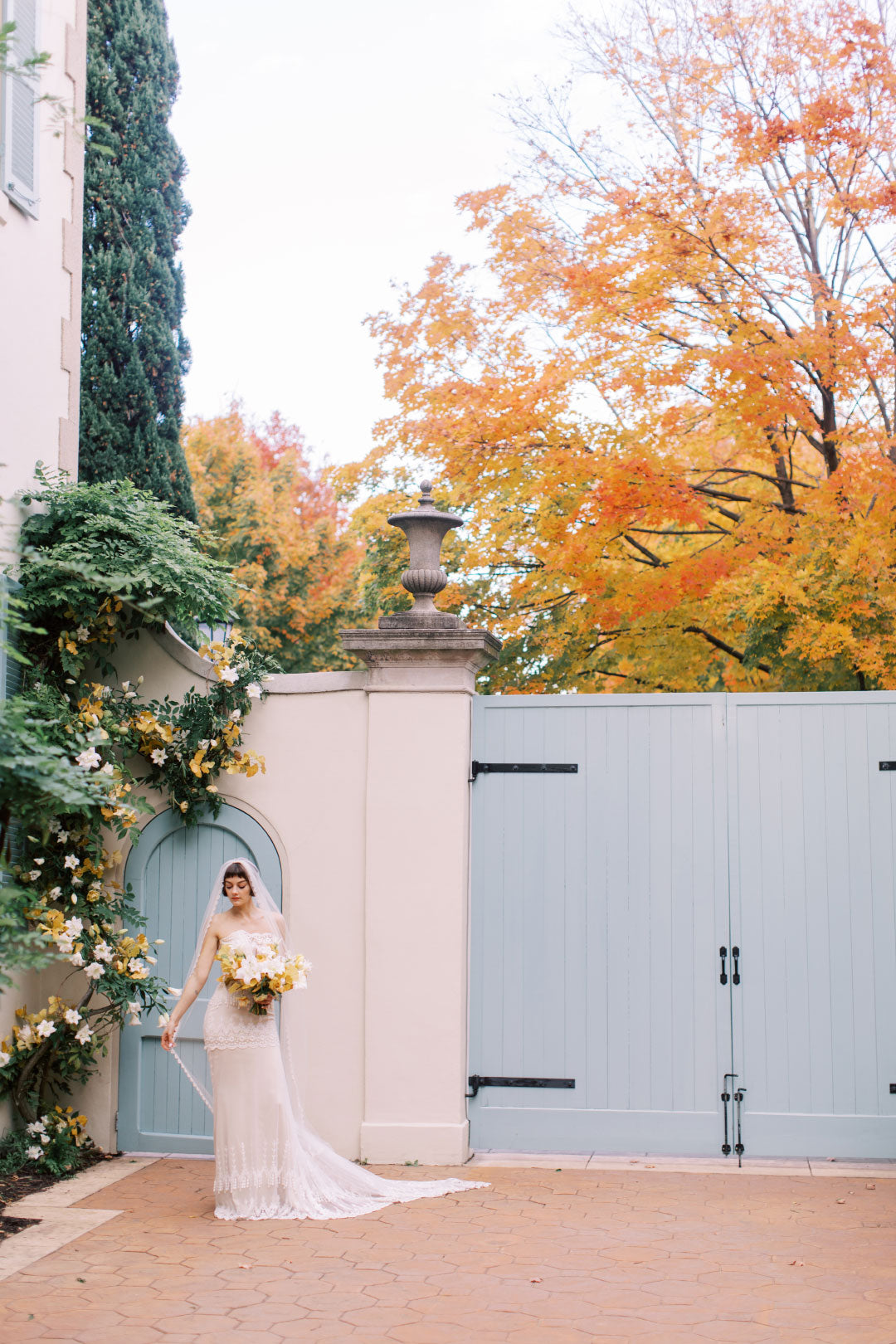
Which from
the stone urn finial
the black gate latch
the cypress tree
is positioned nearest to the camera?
the black gate latch

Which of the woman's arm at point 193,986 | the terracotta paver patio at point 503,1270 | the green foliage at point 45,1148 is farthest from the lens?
the green foliage at point 45,1148

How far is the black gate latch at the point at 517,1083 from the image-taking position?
22.5 ft

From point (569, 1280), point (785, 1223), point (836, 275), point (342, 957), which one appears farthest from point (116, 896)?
point (836, 275)

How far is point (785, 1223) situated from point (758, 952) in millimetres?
1509

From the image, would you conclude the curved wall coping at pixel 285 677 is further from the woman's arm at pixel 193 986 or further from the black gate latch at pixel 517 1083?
the black gate latch at pixel 517 1083

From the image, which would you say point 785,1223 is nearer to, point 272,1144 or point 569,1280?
point 569,1280

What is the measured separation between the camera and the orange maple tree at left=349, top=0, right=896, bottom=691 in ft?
32.9

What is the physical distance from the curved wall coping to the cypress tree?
609 cm

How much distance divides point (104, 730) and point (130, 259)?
8331 mm

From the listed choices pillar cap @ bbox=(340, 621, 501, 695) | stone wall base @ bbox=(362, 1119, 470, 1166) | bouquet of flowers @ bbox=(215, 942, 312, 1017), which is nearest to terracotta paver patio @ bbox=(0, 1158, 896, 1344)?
stone wall base @ bbox=(362, 1119, 470, 1166)

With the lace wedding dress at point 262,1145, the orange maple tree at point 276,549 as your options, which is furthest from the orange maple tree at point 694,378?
the orange maple tree at point 276,549

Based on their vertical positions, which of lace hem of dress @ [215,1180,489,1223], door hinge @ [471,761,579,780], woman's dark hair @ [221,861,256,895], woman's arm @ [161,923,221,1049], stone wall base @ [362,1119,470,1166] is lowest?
lace hem of dress @ [215,1180,489,1223]

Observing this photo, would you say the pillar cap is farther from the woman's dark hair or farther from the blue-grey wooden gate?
the woman's dark hair

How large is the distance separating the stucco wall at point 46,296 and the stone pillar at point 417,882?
1950 mm
